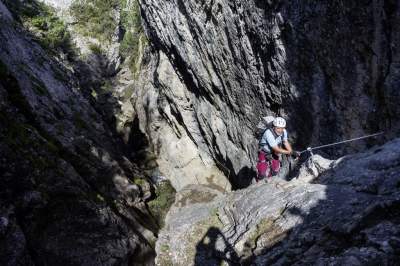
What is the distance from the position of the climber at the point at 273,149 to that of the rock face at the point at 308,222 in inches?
45.4

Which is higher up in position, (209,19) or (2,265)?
(209,19)

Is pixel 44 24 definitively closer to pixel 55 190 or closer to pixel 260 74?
pixel 260 74

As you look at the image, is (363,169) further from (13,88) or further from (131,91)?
(131,91)

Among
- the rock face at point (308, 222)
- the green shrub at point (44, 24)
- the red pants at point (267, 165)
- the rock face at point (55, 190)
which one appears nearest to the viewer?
the rock face at point (308, 222)

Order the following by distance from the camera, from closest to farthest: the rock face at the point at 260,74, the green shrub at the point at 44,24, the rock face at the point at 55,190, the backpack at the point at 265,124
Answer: the rock face at the point at 55,190, the rock face at the point at 260,74, the backpack at the point at 265,124, the green shrub at the point at 44,24

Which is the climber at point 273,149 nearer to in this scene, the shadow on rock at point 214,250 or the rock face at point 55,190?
the shadow on rock at point 214,250

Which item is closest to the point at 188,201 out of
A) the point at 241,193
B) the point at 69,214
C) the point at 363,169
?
the point at 241,193

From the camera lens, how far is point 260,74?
18391mm

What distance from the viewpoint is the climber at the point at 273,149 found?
13.2 m

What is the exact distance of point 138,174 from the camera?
20.2 meters

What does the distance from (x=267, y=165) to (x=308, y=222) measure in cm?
553

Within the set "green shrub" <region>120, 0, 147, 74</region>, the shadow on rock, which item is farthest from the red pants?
"green shrub" <region>120, 0, 147, 74</region>

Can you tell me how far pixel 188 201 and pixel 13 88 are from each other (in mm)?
10398

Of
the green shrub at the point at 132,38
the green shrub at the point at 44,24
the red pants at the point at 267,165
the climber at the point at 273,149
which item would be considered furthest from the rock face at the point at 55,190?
the green shrub at the point at 132,38
